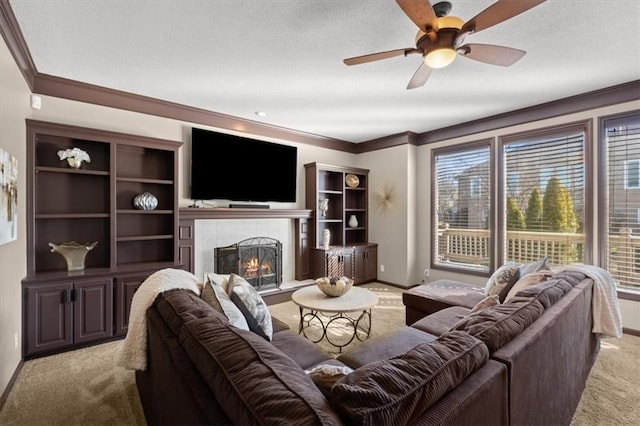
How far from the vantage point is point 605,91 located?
329 centimetres

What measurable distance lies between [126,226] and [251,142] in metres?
1.90

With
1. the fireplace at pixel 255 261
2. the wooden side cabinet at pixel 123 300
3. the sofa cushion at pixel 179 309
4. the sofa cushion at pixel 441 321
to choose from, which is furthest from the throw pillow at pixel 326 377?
the fireplace at pixel 255 261

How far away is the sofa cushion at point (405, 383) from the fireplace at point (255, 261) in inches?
135

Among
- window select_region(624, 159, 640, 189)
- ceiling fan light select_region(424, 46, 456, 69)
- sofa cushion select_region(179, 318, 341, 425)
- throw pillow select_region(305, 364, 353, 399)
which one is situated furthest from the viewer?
window select_region(624, 159, 640, 189)

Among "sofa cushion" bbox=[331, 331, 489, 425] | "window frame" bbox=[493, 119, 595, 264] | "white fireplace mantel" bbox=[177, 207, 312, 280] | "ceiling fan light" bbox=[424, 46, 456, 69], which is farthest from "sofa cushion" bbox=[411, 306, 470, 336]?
"white fireplace mantel" bbox=[177, 207, 312, 280]

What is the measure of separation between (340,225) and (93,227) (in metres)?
3.58

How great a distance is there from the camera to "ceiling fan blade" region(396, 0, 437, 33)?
157 centimetres

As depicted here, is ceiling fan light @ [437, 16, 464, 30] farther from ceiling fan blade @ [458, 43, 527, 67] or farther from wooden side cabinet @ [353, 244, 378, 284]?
wooden side cabinet @ [353, 244, 378, 284]

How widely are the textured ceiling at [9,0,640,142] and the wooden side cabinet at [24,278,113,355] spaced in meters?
2.01

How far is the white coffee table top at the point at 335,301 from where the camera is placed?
2.54 meters

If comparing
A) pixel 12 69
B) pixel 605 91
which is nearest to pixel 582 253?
pixel 605 91

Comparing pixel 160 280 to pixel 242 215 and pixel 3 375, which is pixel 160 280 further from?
pixel 242 215

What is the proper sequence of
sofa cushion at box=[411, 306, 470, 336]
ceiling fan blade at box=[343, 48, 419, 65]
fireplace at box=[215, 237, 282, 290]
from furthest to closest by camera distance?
1. fireplace at box=[215, 237, 282, 290]
2. sofa cushion at box=[411, 306, 470, 336]
3. ceiling fan blade at box=[343, 48, 419, 65]

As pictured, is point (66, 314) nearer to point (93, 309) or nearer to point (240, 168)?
point (93, 309)
